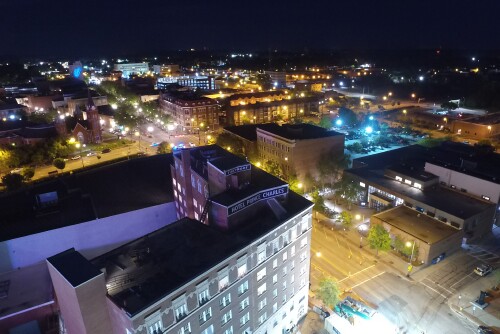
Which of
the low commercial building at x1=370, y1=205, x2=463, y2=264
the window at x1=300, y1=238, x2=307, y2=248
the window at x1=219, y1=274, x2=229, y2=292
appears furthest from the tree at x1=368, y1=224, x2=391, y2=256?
the window at x1=219, y1=274, x2=229, y2=292

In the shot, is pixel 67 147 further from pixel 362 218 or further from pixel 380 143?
pixel 380 143

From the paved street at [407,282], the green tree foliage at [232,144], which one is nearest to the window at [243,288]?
the paved street at [407,282]

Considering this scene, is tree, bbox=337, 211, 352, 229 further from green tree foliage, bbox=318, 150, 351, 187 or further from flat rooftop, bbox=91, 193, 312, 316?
flat rooftop, bbox=91, 193, 312, 316

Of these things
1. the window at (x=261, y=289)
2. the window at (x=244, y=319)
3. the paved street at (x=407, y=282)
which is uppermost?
the window at (x=261, y=289)

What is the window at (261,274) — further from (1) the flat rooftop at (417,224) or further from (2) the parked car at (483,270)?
(2) the parked car at (483,270)

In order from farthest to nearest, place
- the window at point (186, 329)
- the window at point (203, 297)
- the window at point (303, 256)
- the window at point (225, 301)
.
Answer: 1. the window at point (303, 256)
2. the window at point (225, 301)
3. the window at point (203, 297)
4. the window at point (186, 329)

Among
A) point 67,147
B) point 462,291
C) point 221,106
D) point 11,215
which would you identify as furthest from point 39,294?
point 221,106

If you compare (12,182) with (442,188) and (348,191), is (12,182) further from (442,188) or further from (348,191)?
(442,188)
